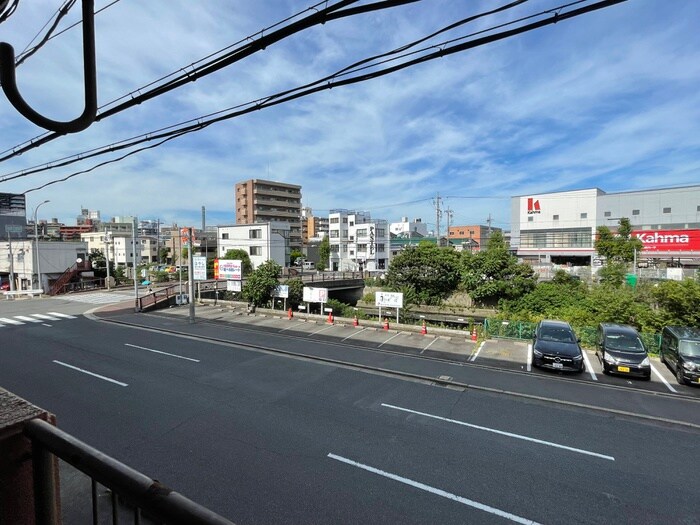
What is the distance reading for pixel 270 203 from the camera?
81.1 meters

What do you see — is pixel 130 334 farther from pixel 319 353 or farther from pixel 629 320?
pixel 629 320

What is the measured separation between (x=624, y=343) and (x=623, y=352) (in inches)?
36.7

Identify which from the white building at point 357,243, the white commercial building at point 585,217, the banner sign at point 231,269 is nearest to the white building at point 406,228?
the white building at point 357,243

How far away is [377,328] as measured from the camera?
22141mm

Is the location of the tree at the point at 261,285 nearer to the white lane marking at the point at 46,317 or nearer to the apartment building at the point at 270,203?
the white lane marking at the point at 46,317

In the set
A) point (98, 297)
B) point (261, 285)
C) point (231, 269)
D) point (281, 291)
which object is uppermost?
point (231, 269)

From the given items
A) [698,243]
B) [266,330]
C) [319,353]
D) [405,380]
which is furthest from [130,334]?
[698,243]

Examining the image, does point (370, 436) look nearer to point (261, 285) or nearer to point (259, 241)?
point (261, 285)

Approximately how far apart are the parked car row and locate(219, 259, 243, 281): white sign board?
21344mm

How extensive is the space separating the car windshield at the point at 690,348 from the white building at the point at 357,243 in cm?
5323

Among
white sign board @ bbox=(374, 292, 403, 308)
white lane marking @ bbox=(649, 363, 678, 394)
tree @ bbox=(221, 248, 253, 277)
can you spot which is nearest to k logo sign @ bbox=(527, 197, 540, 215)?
tree @ bbox=(221, 248, 253, 277)

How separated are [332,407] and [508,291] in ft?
80.0

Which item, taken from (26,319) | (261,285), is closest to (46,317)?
(26,319)

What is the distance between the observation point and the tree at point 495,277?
1196 inches
